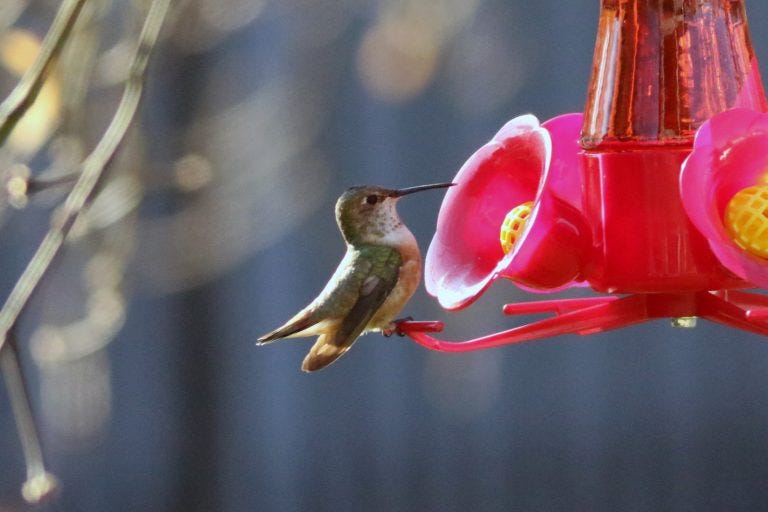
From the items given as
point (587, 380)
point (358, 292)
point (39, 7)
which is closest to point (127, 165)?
point (39, 7)

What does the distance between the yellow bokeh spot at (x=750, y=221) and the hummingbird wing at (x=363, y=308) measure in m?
0.84

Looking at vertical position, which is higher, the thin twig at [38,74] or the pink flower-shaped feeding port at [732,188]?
the thin twig at [38,74]

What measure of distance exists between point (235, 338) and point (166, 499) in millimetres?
776

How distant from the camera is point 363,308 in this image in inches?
113

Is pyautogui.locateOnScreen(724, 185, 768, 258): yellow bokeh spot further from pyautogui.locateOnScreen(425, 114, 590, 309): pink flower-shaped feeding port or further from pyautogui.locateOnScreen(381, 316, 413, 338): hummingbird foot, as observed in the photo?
pyautogui.locateOnScreen(381, 316, 413, 338): hummingbird foot

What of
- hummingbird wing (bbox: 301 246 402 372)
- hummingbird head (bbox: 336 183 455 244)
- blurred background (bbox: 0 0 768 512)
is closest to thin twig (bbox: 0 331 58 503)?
hummingbird wing (bbox: 301 246 402 372)

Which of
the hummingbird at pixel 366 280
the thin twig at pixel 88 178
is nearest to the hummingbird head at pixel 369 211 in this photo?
the hummingbird at pixel 366 280

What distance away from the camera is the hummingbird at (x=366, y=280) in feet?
9.28

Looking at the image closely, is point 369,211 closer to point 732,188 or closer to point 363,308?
point 363,308

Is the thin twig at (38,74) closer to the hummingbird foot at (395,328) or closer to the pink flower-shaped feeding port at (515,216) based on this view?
the pink flower-shaped feeding port at (515,216)

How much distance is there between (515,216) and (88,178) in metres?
0.95

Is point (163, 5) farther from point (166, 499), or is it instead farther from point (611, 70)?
point (166, 499)

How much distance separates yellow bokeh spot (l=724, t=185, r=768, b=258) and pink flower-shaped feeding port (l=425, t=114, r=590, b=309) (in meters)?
0.30

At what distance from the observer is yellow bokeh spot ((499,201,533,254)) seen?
239 centimetres
